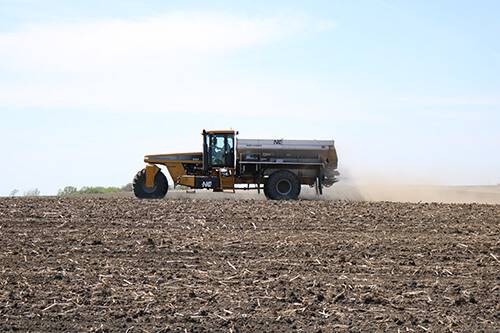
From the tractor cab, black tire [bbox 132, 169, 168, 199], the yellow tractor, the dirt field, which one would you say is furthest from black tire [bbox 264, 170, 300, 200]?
the dirt field

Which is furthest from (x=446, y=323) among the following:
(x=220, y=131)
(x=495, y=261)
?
(x=220, y=131)

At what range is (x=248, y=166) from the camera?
28.7 metres

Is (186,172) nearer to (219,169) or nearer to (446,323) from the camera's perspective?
(219,169)

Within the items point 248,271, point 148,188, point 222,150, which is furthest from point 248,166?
point 248,271

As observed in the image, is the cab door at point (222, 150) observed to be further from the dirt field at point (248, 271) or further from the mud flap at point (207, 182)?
the dirt field at point (248, 271)

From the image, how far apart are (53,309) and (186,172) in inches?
754

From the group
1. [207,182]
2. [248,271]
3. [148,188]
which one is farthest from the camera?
[148,188]

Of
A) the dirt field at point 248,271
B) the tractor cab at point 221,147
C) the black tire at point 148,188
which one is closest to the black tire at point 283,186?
the tractor cab at point 221,147

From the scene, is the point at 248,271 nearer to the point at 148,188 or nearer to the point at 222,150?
the point at 222,150

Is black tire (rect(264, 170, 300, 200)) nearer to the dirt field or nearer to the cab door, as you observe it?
the cab door

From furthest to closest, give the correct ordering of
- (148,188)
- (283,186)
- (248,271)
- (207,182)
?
(148,188) < (207,182) < (283,186) < (248,271)

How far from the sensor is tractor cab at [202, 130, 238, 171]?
2881 cm

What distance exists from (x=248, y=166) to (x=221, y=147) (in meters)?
1.12

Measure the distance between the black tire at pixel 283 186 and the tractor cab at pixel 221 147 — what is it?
151 centimetres
